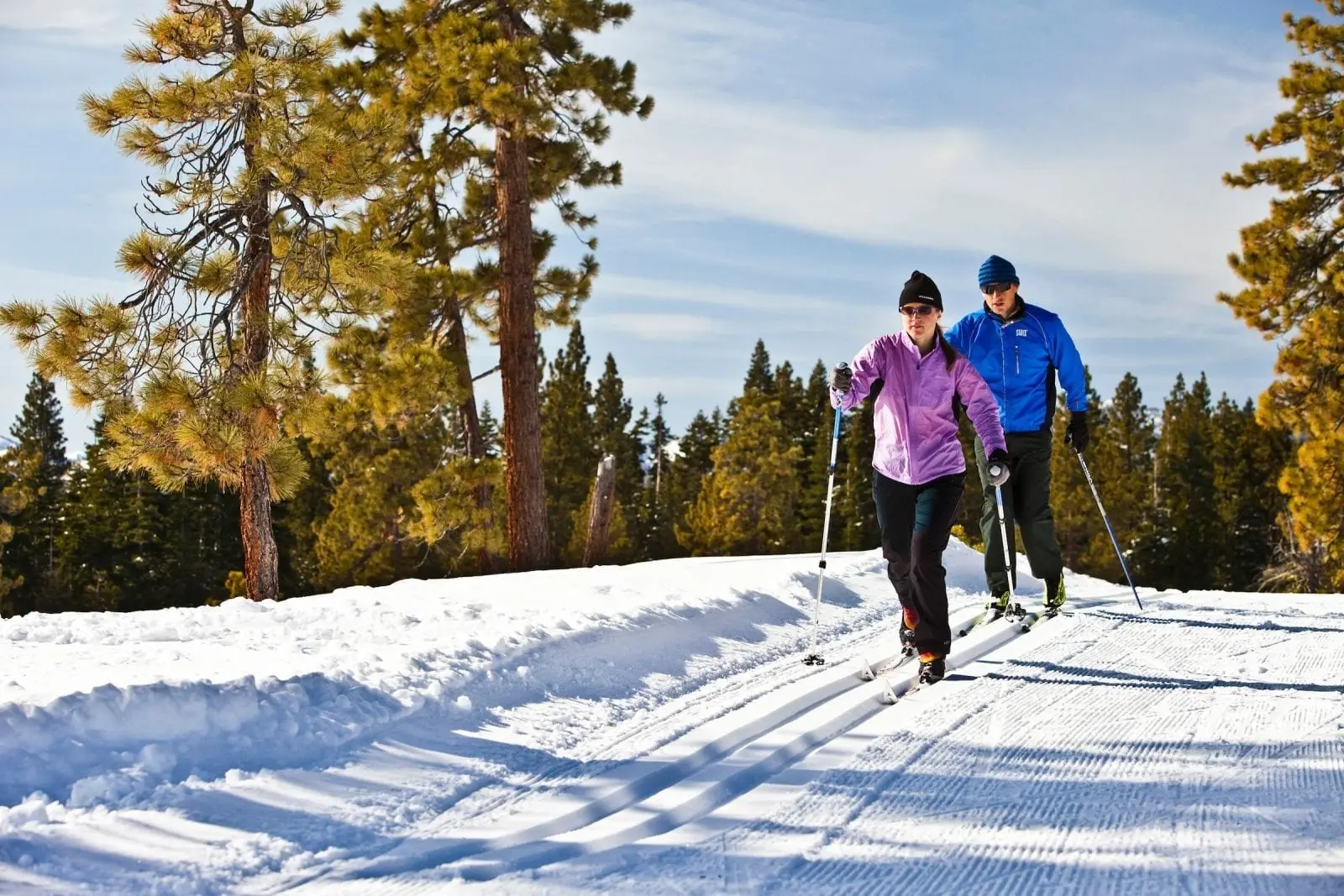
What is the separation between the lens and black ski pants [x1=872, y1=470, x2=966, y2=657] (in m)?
5.28

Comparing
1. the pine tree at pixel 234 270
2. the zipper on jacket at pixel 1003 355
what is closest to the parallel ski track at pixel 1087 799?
the zipper on jacket at pixel 1003 355

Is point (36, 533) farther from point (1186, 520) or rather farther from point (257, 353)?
point (1186, 520)

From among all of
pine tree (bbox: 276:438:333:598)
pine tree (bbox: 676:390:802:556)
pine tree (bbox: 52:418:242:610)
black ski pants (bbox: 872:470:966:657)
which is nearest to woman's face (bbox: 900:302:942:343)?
black ski pants (bbox: 872:470:966:657)

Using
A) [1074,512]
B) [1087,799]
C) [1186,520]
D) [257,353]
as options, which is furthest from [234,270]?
[1186,520]

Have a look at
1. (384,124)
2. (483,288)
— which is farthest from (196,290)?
(483,288)

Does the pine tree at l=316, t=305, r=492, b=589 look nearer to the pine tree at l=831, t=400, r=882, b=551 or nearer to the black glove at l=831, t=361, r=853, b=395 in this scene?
the black glove at l=831, t=361, r=853, b=395

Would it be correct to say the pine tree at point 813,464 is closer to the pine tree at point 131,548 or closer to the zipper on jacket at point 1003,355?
the pine tree at point 131,548

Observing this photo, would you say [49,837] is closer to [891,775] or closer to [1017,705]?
[891,775]

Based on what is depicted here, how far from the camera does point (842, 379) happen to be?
535 centimetres

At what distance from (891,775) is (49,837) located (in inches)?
102

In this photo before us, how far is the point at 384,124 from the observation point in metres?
10.8

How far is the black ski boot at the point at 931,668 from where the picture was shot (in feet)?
17.2

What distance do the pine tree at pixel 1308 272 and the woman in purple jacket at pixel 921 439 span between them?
61.0 feet

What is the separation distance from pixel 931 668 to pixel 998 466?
52.0 inches
